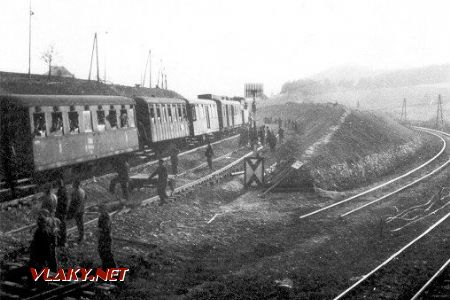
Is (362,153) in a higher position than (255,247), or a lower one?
higher

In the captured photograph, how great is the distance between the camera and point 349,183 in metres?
20.5

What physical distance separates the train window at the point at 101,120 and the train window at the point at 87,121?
0.52 metres

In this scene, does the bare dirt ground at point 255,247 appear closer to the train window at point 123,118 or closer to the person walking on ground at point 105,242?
the person walking on ground at point 105,242

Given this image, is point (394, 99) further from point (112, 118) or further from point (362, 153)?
point (112, 118)

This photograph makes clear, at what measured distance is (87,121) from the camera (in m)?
15.8

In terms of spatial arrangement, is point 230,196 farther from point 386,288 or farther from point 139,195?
point 386,288

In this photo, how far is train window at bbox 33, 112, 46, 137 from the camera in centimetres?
1316

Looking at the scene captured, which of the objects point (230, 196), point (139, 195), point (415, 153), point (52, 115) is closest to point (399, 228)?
point (230, 196)

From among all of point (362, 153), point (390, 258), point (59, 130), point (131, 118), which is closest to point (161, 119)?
point (131, 118)

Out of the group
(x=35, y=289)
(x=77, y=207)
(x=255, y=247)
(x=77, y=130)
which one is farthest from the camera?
(x=77, y=130)

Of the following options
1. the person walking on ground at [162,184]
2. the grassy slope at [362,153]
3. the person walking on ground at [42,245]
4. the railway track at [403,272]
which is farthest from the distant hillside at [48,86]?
the person walking on ground at [42,245]

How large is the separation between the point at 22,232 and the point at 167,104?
1285cm

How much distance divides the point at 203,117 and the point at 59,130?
14149 mm

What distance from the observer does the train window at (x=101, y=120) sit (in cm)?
1645
